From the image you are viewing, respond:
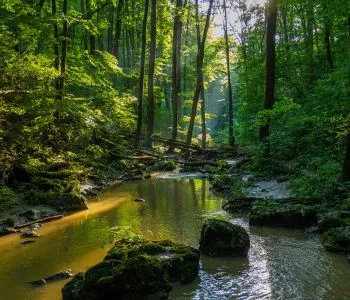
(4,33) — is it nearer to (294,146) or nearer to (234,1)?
(294,146)

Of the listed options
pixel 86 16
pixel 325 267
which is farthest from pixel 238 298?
pixel 86 16

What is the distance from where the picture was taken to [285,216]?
373 inches

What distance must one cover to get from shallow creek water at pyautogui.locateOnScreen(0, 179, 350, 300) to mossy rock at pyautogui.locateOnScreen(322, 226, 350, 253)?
0.19 meters

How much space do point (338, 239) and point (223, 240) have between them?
207 centimetres

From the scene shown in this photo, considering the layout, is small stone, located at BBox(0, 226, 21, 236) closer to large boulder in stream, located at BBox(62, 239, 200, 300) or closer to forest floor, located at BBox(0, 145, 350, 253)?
forest floor, located at BBox(0, 145, 350, 253)

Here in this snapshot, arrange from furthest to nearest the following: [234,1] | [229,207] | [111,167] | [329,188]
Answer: [234,1] → [111,167] → [229,207] → [329,188]

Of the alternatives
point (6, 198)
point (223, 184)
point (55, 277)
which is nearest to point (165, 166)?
point (223, 184)

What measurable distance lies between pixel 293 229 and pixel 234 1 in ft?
83.4

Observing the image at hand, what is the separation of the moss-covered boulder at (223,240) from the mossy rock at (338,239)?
1.48 meters

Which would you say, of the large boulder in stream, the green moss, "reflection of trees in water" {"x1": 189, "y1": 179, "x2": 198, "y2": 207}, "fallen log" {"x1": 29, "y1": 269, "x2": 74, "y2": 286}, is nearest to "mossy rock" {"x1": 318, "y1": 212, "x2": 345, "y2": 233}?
the large boulder in stream

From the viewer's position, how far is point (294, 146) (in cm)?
1547

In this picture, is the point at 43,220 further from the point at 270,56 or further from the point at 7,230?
the point at 270,56

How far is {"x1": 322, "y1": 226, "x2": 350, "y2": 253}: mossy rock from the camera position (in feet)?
24.4

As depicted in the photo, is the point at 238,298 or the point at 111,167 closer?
the point at 238,298
